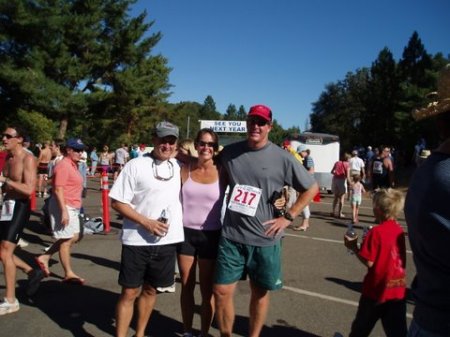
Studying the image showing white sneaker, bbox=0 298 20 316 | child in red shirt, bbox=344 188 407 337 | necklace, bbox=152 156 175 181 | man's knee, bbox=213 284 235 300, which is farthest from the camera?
white sneaker, bbox=0 298 20 316

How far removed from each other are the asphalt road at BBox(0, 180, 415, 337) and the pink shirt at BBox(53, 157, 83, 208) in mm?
1024

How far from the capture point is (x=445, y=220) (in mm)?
1489

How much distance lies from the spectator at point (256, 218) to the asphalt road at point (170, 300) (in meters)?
0.82

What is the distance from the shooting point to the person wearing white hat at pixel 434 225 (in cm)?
150

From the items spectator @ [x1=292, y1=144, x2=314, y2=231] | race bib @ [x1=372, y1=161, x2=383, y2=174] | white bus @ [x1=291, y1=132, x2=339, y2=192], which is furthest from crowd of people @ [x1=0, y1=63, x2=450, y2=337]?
white bus @ [x1=291, y1=132, x2=339, y2=192]

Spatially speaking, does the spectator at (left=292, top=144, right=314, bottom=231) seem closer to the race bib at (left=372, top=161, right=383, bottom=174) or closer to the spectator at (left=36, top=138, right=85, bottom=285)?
the race bib at (left=372, top=161, right=383, bottom=174)

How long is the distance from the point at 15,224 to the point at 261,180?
8.80ft

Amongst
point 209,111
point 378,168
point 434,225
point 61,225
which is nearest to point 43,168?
point 61,225

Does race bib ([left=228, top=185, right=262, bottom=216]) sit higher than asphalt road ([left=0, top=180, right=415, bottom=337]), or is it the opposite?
race bib ([left=228, top=185, right=262, bottom=216])

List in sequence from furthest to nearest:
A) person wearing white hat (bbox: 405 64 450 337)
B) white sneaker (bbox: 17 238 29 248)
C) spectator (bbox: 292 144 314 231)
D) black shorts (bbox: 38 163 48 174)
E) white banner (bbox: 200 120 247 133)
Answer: white banner (bbox: 200 120 247 133) < black shorts (bbox: 38 163 48 174) < spectator (bbox: 292 144 314 231) < white sneaker (bbox: 17 238 29 248) < person wearing white hat (bbox: 405 64 450 337)

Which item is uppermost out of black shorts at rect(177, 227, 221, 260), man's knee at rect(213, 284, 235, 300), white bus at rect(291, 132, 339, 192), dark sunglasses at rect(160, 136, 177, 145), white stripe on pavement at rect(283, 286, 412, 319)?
white bus at rect(291, 132, 339, 192)

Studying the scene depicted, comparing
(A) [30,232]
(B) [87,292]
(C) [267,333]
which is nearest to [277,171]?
(C) [267,333]

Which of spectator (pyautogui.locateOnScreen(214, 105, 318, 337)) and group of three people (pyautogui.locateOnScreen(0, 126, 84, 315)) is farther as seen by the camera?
group of three people (pyautogui.locateOnScreen(0, 126, 84, 315))

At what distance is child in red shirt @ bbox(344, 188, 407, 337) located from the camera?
3.06 metres
